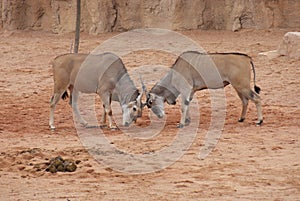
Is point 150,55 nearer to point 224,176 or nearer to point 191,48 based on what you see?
point 191,48

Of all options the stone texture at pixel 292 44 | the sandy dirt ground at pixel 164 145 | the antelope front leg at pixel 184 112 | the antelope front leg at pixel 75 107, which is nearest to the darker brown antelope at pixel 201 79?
the antelope front leg at pixel 184 112

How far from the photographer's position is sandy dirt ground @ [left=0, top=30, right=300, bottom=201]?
895 cm

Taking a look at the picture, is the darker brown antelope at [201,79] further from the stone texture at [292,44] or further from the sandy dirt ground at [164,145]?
the stone texture at [292,44]

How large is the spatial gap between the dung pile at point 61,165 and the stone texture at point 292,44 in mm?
9474

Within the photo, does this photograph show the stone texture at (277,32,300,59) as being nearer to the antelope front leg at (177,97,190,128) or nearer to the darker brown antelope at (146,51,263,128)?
the darker brown antelope at (146,51,263,128)

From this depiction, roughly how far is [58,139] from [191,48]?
407 inches

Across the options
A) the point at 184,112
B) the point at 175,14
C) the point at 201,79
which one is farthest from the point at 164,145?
the point at 175,14

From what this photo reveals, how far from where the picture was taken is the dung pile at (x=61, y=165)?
10.0 m

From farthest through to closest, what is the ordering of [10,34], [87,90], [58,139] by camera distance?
1. [10,34]
2. [87,90]
3. [58,139]

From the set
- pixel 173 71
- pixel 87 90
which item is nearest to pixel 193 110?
pixel 173 71

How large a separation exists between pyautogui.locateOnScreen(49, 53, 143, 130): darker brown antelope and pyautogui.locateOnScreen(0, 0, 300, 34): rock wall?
37.8ft

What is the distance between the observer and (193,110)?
14.9 meters

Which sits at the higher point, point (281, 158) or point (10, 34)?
point (281, 158)

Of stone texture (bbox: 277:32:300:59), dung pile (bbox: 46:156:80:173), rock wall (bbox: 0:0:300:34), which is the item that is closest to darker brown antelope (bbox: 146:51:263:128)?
dung pile (bbox: 46:156:80:173)
